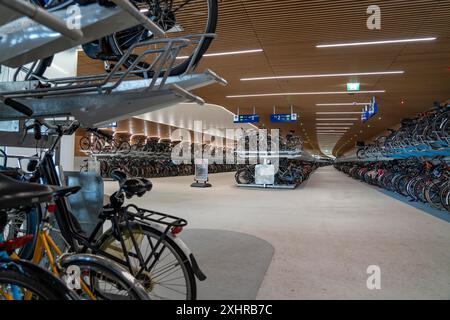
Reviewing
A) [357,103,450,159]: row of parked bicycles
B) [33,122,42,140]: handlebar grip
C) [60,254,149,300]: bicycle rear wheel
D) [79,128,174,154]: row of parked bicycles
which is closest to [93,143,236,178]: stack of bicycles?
[79,128,174,154]: row of parked bicycles

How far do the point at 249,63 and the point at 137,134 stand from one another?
1859cm

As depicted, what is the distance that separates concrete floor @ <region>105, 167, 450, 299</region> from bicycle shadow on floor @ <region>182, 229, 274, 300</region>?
110mm

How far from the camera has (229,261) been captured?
288 centimetres

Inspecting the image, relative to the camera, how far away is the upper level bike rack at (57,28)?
39.9 inches

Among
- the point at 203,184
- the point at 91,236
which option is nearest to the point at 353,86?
the point at 203,184

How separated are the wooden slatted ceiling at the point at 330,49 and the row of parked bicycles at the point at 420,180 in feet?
7.57

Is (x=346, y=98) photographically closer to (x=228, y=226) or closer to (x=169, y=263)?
(x=228, y=226)

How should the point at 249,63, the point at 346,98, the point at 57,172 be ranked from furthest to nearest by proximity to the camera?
the point at 346,98 < the point at 249,63 < the point at 57,172

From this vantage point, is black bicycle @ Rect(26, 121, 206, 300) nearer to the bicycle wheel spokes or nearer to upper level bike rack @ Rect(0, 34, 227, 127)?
the bicycle wheel spokes

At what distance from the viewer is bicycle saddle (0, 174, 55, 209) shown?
36.9 inches

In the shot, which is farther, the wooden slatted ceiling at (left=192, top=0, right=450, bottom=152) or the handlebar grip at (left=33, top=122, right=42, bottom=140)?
the wooden slatted ceiling at (left=192, top=0, right=450, bottom=152)

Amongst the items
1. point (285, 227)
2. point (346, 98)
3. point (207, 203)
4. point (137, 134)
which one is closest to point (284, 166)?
point (346, 98)

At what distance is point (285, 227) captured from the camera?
4.39 m

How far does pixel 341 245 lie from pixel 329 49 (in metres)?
4.67
